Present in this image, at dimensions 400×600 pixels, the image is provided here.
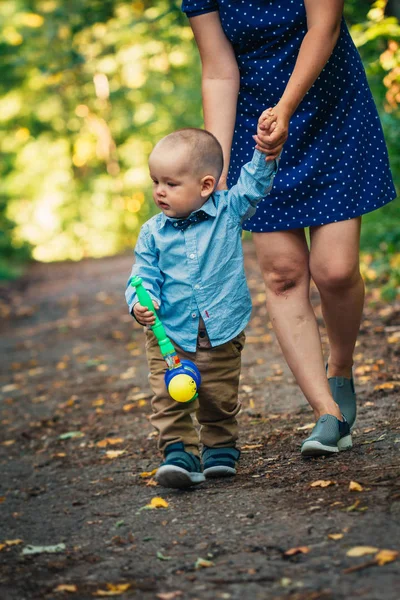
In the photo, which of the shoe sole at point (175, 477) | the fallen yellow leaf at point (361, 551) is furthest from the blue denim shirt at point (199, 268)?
the fallen yellow leaf at point (361, 551)

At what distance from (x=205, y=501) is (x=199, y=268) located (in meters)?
0.85

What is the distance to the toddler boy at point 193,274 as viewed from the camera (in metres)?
3.25

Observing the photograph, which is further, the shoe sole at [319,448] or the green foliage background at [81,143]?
the green foliage background at [81,143]

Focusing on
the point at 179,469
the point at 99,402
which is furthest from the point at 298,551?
the point at 99,402

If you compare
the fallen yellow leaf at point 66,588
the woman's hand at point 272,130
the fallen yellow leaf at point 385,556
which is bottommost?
the fallen yellow leaf at point 66,588

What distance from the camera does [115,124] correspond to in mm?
30578

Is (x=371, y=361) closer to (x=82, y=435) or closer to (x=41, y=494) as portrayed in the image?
(x=82, y=435)

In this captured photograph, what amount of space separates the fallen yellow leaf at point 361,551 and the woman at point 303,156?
3.21 feet

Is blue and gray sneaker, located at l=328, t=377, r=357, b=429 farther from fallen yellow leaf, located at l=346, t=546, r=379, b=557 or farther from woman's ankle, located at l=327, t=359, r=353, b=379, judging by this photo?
fallen yellow leaf, located at l=346, t=546, r=379, b=557

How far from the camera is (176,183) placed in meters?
3.25

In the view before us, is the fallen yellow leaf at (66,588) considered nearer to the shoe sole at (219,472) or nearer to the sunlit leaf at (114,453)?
the shoe sole at (219,472)

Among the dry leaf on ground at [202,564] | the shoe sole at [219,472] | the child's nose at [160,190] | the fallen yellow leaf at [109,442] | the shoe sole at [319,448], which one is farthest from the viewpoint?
the fallen yellow leaf at [109,442]

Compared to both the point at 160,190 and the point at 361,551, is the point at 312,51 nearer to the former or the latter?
the point at 160,190

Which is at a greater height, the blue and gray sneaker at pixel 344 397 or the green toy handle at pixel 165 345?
the green toy handle at pixel 165 345
